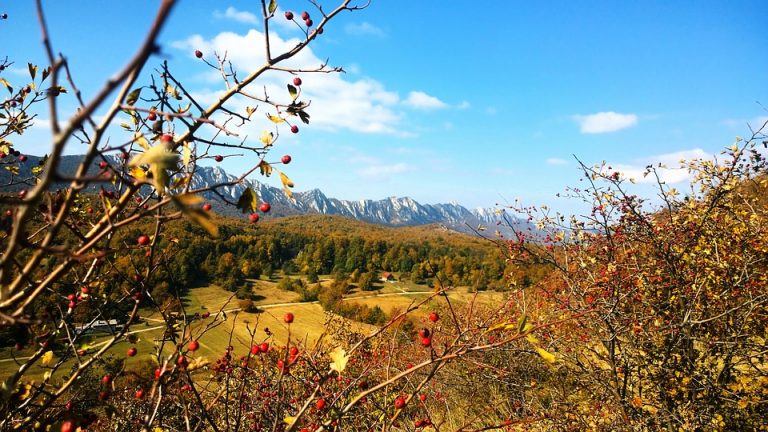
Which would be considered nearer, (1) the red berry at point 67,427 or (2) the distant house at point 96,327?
(1) the red berry at point 67,427

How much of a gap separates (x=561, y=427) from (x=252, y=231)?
8747 cm

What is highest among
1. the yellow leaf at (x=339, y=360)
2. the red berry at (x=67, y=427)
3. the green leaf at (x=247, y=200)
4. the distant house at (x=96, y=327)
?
the green leaf at (x=247, y=200)

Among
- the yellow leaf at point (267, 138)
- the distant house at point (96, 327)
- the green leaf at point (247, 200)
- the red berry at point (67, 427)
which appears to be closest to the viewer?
the green leaf at point (247, 200)

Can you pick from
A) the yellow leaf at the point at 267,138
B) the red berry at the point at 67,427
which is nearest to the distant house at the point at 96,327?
the red berry at the point at 67,427

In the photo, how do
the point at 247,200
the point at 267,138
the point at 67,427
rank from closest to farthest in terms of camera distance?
the point at 247,200 → the point at 67,427 → the point at 267,138

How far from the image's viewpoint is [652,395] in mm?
5773

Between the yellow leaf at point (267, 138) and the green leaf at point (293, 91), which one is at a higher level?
the green leaf at point (293, 91)

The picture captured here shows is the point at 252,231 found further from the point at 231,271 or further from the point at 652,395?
the point at 652,395

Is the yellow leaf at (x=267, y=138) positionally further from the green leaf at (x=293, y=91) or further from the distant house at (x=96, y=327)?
the distant house at (x=96, y=327)

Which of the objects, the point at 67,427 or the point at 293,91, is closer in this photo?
the point at 67,427

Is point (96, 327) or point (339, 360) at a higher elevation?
point (339, 360)

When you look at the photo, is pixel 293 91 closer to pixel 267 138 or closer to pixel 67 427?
pixel 267 138

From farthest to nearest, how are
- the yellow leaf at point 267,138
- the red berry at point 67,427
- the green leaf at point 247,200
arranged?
the yellow leaf at point 267,138 → the red berry at point 67,427 → the green leaf at point 247,200

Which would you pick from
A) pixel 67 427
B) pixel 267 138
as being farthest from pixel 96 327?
pixel 267 138
